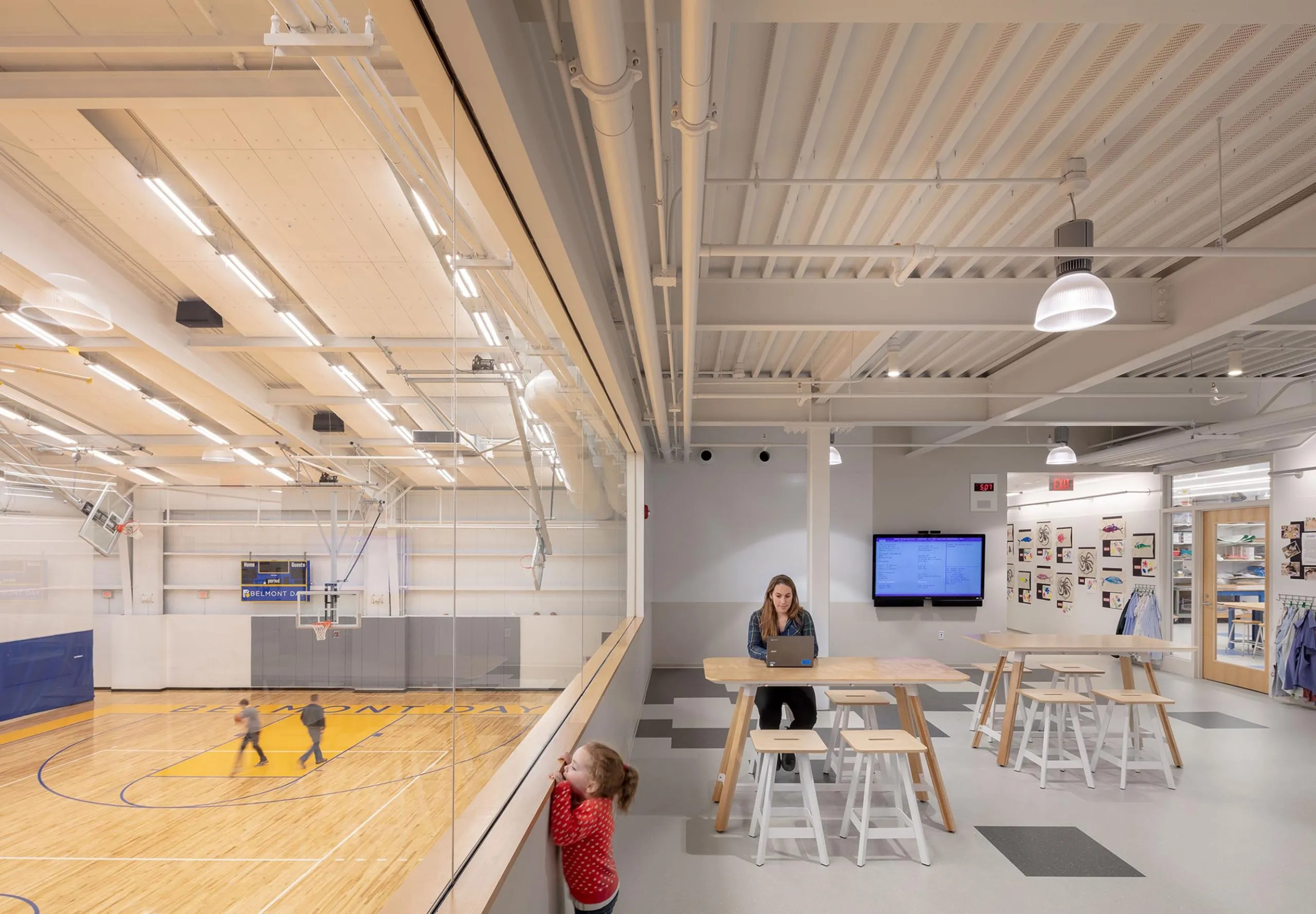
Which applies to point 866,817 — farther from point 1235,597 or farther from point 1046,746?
point 1235,597

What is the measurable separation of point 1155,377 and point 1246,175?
484 centimetres

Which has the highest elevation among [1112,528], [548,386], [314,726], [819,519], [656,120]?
[656,120]

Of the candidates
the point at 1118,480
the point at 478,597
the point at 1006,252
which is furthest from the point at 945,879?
the point at 1118,480

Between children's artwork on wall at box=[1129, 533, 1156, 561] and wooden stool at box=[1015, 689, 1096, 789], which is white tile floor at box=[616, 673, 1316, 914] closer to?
wooden stool at box=[1015, 689, 1096, 789]

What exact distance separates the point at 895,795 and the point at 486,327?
4013 millimetres

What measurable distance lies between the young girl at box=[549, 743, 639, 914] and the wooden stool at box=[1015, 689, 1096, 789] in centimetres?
402

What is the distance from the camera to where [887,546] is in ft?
35.1

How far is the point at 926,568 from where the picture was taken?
1073 cm

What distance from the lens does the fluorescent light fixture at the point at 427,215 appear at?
1534 millimetres

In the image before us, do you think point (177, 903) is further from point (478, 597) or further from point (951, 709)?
point (951, 709)

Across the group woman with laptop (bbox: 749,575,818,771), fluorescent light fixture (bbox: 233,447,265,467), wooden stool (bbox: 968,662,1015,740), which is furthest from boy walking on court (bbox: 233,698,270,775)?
wooden stool (bbox: 968,662,1015,740)

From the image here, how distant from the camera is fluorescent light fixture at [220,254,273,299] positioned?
923 millimetres

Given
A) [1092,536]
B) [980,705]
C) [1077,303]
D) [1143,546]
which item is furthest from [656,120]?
[1092,536]

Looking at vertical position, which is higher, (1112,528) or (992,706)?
(1112,528)
